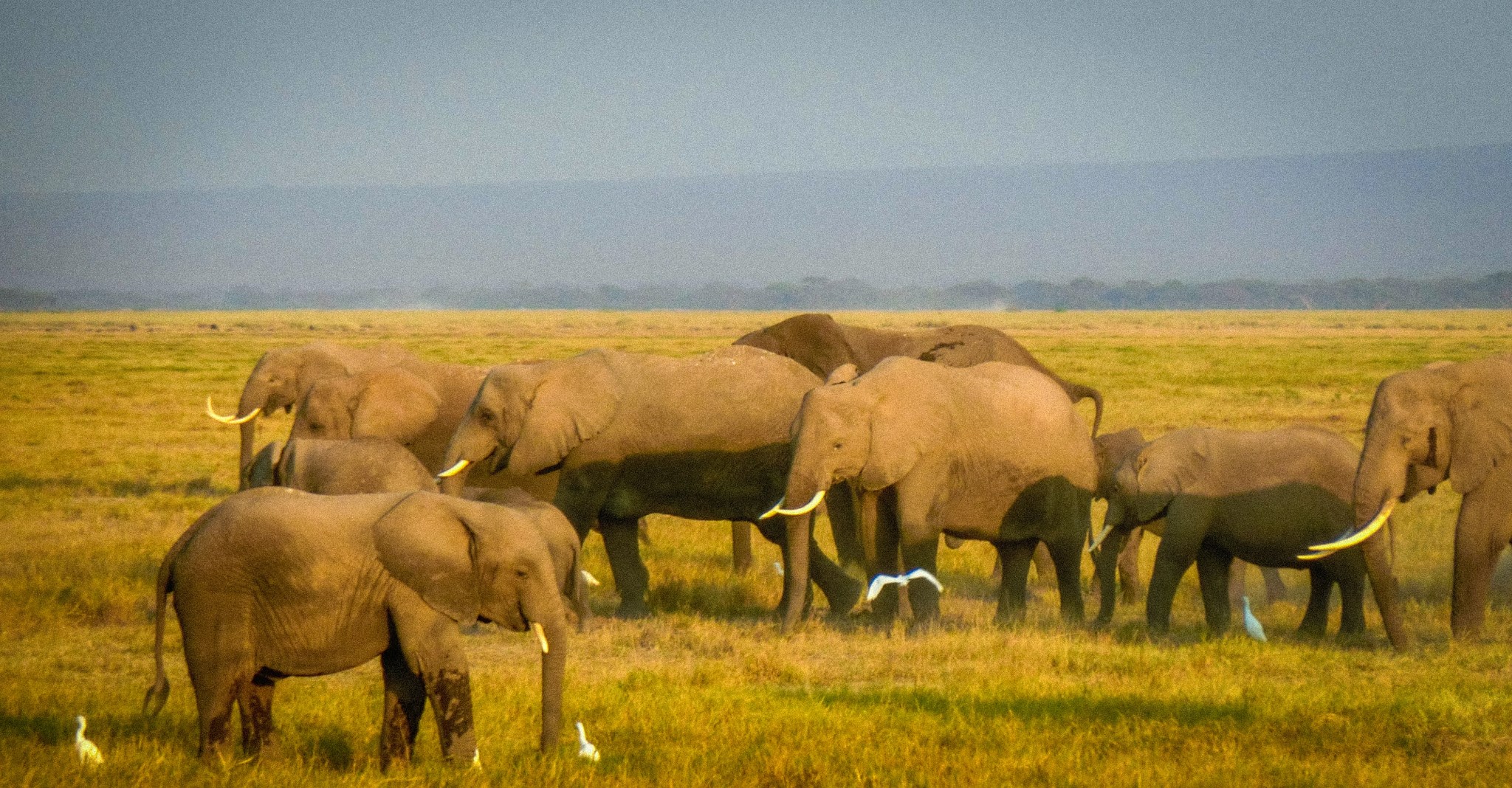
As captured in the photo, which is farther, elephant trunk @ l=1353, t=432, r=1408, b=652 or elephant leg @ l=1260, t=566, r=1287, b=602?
elephant leg @ l=1260, t=566, r=1287, b=602

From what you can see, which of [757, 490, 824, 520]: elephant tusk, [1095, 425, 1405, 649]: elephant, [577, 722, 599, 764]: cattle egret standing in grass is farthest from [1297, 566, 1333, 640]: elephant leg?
[577, 722, 599, 764]: cattle egret standing in grass

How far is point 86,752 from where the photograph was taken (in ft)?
24.7

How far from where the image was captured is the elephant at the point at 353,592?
7297mm

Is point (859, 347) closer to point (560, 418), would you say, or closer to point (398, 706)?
point (560, 418)

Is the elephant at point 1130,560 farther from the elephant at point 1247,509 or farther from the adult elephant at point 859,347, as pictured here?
the adult elephant at point 859,347

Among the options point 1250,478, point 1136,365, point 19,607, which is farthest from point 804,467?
point 1136,365

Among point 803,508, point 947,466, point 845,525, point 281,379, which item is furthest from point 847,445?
point 281,379

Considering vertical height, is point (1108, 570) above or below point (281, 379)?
below

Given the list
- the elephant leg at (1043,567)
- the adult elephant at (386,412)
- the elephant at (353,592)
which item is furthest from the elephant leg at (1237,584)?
the elephant at (353,592)

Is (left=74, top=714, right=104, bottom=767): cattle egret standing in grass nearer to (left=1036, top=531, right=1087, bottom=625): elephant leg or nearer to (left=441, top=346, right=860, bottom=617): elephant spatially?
(left=441, top=346, right=860, bottom=617): elephant

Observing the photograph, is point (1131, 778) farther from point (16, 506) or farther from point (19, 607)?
point (16, 506)

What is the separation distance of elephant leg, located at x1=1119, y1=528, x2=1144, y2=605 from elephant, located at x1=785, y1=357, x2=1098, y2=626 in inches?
42.6

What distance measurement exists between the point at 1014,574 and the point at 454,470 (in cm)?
402

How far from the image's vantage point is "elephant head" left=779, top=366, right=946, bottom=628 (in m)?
11.4
